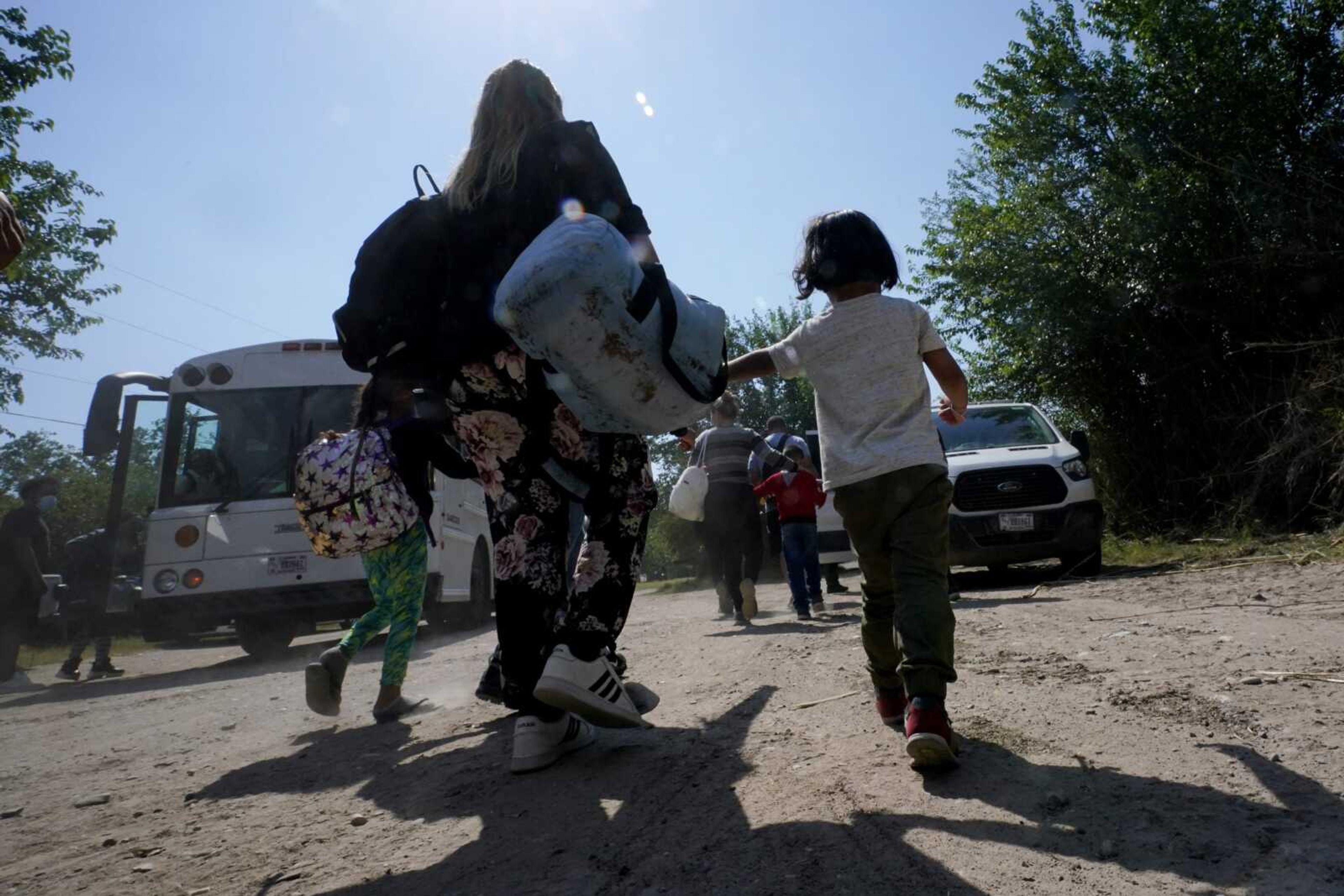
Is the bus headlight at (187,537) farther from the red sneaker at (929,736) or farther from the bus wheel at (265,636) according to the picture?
the red sneaker at (929,736)

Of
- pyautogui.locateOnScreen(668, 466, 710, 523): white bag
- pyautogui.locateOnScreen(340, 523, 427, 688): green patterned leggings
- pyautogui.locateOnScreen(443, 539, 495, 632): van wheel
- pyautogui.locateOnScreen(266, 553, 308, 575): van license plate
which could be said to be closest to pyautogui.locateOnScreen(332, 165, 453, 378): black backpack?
pyautogui.locateOnScreen(340, 523, 427, 688): green patterned leggings

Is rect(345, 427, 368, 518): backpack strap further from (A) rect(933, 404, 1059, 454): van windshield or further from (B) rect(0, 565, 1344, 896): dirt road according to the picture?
(A) rect(933, 404, 1059, 454): van windshield

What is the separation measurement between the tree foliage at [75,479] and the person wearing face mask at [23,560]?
0.31 m

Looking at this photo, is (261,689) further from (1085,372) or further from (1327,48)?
(1327,48)

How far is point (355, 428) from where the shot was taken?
469 centimetres

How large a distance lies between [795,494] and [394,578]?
4.30 m

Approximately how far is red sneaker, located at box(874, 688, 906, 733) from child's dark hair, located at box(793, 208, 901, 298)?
129 cm

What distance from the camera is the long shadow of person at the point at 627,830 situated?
2025 mm

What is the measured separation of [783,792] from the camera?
256cm

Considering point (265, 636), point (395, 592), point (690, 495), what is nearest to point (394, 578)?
point (395, 592)

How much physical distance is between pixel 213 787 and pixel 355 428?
172cm

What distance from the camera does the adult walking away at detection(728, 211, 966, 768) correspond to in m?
2.92

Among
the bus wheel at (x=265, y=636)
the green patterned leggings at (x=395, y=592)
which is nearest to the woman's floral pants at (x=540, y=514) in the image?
the green patterned leggings at (x=395, y=592)

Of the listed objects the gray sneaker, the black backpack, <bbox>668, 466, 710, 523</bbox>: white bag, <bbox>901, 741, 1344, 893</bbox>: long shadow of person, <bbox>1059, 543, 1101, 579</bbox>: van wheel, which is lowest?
<bbox>901, 741, 1344, 893</bbox>: long shadow of person
